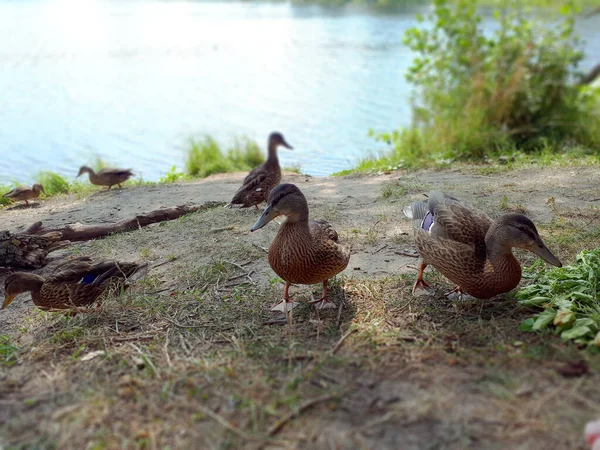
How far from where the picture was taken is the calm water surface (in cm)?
1080

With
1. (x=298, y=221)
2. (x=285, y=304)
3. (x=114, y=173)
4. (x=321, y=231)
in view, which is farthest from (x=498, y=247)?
(x=114, y=173)

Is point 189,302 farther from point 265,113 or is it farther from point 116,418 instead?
point 265,113

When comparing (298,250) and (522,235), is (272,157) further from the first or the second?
(522,235)

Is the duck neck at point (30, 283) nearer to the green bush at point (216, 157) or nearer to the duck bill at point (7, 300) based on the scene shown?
the duck bill at point (7, 300)

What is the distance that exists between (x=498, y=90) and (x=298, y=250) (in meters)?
8.12

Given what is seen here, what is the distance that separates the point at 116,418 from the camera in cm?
253

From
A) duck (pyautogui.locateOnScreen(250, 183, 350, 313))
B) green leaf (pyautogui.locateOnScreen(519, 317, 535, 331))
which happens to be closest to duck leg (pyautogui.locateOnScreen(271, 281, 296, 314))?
duck (pyautogui.locateOnScreen(250, 183, 350, 313))

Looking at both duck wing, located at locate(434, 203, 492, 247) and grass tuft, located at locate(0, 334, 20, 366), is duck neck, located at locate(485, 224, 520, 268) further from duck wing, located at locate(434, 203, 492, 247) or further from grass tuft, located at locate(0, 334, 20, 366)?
grass tuft, located at locate(0, 334, 20, 366)

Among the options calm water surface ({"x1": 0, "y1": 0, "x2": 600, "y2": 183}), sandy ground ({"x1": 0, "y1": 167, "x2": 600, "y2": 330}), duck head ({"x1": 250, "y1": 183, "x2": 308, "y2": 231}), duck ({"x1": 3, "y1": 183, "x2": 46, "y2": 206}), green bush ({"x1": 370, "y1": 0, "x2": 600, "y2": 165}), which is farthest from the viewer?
calm water surface ({"x1": 0, "y1": 0, "x2": 600, "y2": 183})

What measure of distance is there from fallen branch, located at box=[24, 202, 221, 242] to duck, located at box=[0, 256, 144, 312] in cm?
122

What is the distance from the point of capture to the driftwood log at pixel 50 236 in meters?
4.99

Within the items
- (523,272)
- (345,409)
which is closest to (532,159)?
(523,272)

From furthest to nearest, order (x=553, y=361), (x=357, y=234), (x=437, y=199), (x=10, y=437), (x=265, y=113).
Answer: (x=265, y=113) → (x=357, y=234) → (x=437, y=199) → (x=553, y=361) → (x=10, y=437)

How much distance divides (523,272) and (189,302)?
7.51 ft
